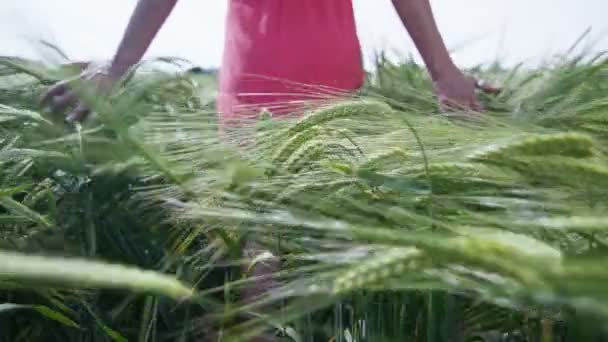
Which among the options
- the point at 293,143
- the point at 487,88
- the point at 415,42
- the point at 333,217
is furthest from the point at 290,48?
the point at 333,217

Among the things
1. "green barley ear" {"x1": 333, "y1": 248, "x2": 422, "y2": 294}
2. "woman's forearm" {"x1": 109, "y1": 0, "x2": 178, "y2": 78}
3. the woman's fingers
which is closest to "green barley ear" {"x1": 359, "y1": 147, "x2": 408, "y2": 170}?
"green barley ear" {"x1": 333, "y1": 248, "x2": 422, "y2": 294}

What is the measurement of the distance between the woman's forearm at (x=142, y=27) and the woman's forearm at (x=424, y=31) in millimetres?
278

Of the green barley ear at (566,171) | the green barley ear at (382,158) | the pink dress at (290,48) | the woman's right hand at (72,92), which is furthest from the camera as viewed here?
the pink dress at (290,48)

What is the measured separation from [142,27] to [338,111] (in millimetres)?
455

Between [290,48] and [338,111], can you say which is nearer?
[338,111]

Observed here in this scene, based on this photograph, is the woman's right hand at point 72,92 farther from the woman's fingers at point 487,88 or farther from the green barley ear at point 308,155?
the woman's fingers at point 487,88

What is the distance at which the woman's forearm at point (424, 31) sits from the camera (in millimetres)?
970

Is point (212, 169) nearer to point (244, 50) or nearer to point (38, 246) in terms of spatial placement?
point (38, 246)

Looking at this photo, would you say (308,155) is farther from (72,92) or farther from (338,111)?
(72,92)

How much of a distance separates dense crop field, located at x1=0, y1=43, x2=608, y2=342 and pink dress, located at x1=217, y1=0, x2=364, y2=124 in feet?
0.47

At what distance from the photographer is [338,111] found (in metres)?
0.54

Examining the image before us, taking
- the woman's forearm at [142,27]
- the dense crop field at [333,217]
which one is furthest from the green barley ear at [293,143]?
the woman's forearm at [142,27]

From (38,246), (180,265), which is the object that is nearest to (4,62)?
(38,246)

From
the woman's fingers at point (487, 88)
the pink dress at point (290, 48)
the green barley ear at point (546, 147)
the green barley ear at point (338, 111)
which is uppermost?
the pink dress at point (290, 48)
